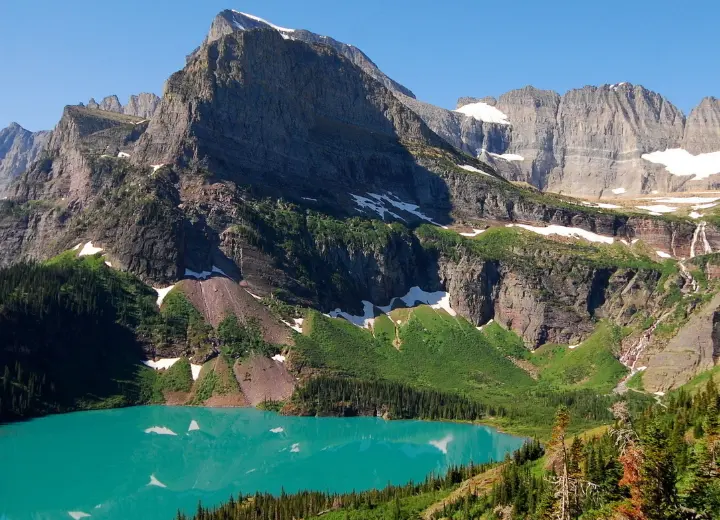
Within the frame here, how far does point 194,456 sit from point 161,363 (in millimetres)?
54301

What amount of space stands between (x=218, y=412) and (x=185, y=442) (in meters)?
24.8

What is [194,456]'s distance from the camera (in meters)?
103

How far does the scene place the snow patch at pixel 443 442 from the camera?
4331 inches

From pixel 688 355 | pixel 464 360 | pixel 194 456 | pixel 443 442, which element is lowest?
pixel 194 456

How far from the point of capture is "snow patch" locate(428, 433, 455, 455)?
110 meters

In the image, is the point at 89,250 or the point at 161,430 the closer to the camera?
the point at 161,430

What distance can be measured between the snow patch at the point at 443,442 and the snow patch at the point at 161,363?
63.0 m

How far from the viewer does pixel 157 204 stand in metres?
182

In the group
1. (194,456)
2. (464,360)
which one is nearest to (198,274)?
(464,360)

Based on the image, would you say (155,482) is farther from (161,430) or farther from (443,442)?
(443,442)

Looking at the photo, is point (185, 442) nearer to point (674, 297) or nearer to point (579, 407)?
point (579, 407)

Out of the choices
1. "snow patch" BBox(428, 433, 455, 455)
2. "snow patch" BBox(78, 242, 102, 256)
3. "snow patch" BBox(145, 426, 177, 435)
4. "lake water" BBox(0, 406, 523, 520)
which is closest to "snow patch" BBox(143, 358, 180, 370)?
"lake water" BBox(0, 406, 523, 520)

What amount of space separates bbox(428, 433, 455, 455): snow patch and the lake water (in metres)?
0.16

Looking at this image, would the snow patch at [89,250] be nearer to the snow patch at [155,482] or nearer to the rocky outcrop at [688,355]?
the snow patch at [155,482]
